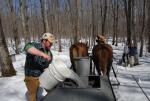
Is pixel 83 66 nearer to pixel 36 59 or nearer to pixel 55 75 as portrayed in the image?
pixel 36 59

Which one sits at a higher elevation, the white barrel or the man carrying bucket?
the man carrying bucket

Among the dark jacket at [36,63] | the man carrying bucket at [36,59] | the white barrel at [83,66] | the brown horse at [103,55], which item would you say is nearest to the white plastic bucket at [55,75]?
the man carrying bucket at [36,59]

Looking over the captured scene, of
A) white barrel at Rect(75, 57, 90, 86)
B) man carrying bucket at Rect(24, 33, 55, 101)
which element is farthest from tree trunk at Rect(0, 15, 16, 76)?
man carrying bucket at Rect(24, 33, 55, 101)

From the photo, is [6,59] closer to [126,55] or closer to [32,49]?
[32,49]

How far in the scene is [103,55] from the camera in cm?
1006

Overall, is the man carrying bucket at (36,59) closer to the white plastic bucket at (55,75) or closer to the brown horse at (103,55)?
the white plastic bucket at (55,75)

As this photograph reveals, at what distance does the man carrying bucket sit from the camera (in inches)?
215

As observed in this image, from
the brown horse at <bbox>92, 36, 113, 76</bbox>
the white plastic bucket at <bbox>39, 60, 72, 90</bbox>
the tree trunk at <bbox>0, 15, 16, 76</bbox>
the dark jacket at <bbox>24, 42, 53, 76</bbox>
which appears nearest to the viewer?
the white plastic bucket at <bbox>39, 60, 72, 90</bbox>

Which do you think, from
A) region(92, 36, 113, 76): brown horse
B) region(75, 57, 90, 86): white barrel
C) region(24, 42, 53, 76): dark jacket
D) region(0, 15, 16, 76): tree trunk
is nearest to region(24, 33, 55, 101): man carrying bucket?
region(24, 42, 53, 76): dark jacket

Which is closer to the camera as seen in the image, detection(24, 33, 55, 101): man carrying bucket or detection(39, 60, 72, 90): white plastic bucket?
detection(39, 60, 72, 90): white plastic bucket

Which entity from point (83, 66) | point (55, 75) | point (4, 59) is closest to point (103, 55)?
point (83, 66)

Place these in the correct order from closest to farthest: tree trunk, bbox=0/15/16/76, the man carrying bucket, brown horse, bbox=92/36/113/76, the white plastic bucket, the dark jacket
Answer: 1. the white plastic bucket
2. the man carrying bucket
3. the dark jacket
4. brown horse, bbox=92/36/113/76
5. tree trunk, bbox=0/15/16/76

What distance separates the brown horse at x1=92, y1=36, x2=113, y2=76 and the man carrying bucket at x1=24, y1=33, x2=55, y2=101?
4.21 metres

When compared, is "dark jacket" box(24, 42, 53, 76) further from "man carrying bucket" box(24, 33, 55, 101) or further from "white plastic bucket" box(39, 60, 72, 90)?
"white plastic bucket" box(39, 60, 72, 90)
